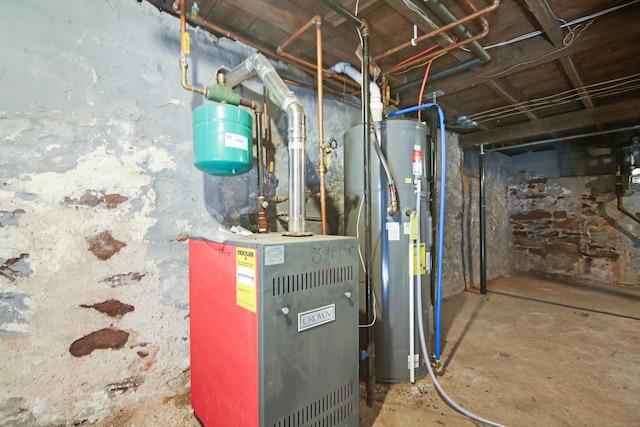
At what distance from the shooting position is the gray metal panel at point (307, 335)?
3.12 feet

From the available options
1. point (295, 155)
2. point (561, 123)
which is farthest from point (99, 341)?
point (561, 123)

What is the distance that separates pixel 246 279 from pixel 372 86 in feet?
4.75

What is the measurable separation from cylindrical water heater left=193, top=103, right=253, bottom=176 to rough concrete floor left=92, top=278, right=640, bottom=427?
4.02 feet

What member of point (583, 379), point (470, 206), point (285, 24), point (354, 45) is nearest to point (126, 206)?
point (285, 24)

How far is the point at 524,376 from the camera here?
1.77 meters

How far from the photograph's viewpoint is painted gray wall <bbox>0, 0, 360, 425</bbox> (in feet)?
3.84

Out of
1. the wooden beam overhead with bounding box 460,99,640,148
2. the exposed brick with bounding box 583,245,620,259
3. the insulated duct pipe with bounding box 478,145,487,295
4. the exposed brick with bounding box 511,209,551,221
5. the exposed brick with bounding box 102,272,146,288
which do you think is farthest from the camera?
the exposed brick with bounding box 511,209,551,221

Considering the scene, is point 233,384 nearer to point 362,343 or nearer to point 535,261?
point 362,343

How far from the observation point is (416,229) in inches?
65.6

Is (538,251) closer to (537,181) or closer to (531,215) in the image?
(531,215)

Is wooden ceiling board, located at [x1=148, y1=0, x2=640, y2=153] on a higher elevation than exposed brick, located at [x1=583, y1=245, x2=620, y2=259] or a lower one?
higher

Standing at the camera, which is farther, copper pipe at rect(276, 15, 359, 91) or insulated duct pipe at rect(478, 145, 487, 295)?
insulated duct pipe at rect(478, 145, 487, 295)

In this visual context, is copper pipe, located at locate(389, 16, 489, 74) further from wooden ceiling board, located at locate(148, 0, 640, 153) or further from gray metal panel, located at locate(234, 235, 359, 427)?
gray metal panel, located at locate(234, 235, 359, 427)

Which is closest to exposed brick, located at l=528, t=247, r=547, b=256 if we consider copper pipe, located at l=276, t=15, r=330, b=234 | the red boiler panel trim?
copper pipe, located at l=276, t=15, r=330, b=234
